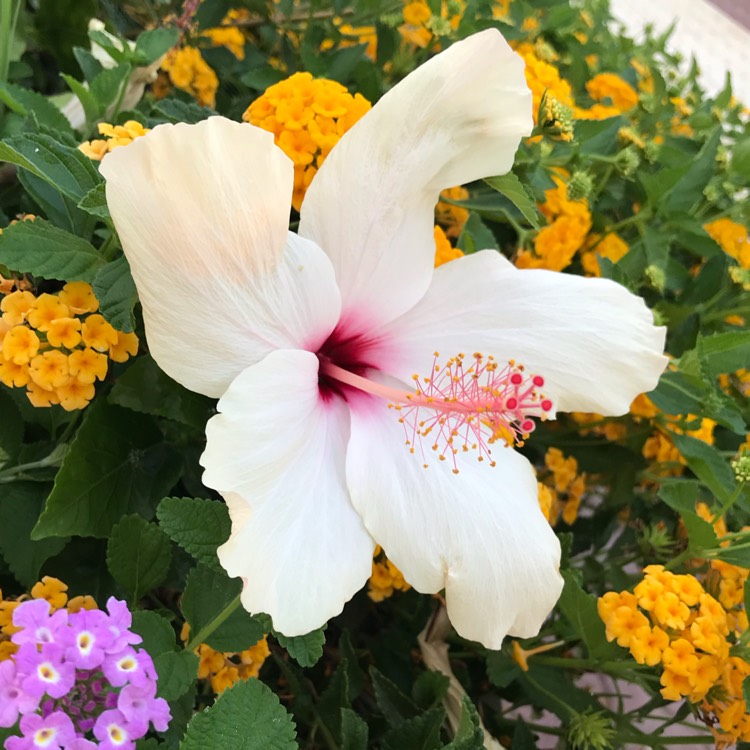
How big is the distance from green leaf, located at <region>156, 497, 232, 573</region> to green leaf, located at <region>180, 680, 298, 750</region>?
0.08m

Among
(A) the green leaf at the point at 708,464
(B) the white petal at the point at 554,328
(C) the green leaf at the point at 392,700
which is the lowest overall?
(C) the green leaf at the point at 392,700

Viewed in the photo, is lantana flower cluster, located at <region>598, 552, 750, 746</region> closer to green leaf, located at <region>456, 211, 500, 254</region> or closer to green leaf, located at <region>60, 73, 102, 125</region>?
green leaf, located at <region>456, 211, 500, 254</region>

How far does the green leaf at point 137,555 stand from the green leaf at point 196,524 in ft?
0.23

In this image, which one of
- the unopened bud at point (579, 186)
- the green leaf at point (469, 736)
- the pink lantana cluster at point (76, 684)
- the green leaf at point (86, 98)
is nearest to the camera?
the pink lantana cluster at point (76, 684)

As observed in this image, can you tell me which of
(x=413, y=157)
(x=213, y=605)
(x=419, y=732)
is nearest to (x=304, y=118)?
(x=413, y=157)

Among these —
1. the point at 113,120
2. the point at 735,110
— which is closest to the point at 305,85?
the point at 113,120

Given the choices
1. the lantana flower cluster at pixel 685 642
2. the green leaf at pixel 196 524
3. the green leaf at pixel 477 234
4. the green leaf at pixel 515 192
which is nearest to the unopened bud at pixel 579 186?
the green leaf at pixel 477 234

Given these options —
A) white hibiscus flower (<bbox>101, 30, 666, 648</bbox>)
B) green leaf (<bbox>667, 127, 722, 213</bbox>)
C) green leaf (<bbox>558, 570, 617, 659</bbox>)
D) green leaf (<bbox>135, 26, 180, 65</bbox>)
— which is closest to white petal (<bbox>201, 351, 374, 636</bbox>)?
white hibiscus flower (<bbox>101, 30, 666, 648</bbox>)

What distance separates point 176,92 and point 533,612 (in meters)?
0.62

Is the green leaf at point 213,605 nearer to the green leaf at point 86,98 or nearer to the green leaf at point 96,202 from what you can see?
the green leaf at point 96,202

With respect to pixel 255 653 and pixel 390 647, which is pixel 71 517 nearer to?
pixel 255 653

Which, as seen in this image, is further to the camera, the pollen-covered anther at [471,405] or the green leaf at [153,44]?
the green leaf at [153,44]

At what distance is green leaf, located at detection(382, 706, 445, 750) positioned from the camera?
523 millimetres

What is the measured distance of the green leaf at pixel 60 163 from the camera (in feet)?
1.44
